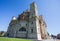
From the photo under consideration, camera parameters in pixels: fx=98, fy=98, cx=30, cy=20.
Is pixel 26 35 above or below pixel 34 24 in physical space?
below

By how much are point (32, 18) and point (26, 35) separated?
8.01 metres

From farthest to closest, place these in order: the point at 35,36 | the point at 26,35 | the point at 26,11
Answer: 1. the point at 26,11
2. the point at 26,35
3. the point at 35,36

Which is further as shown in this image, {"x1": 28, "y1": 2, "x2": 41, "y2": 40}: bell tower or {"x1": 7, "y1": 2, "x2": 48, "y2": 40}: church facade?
{"x1": 7, "y1": 2, "x2": 48, "y2": 40}: church facade

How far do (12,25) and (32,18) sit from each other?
1147 centimetres

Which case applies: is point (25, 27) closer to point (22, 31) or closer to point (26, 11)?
point (22, 31)

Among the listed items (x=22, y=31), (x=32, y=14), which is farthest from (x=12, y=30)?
(x=32, y=14)

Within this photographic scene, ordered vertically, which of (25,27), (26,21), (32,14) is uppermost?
(32,14)

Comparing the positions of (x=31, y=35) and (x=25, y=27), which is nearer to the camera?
(x=31, y=35)

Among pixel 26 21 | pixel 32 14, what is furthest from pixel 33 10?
pixel 26 21

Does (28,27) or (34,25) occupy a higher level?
(34,25)

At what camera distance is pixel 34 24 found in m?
42.5

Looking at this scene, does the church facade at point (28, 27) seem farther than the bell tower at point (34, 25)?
Yes

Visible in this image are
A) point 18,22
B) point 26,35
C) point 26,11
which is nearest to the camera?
point 26,35

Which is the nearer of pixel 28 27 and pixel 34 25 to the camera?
pixel 34 25
